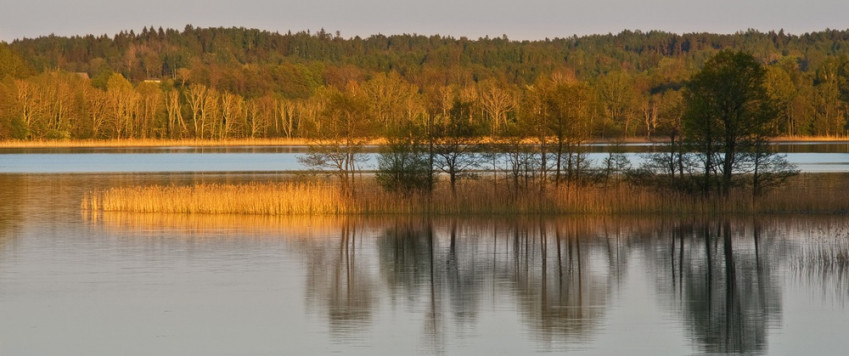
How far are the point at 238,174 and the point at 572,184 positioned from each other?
25618 mm

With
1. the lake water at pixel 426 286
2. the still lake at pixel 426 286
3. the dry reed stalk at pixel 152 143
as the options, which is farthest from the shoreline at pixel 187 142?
the lake water at pixel 426 286

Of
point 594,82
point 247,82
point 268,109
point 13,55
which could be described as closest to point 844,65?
point 594,82

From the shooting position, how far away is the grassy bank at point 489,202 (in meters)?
28.8

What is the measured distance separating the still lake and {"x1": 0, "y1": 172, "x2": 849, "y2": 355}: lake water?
50mm

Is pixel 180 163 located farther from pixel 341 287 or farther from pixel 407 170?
pixel 341 287

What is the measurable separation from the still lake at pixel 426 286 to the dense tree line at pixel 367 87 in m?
6.71

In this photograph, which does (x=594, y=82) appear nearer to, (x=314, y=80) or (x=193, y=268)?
(x=314, y=80)

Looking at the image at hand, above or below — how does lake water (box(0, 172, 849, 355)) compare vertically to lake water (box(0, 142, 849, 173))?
below

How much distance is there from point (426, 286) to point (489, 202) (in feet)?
39.6

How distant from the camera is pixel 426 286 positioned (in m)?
17.3

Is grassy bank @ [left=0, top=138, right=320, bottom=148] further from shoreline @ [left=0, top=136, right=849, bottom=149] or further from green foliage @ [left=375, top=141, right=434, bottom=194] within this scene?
green foliage @ [left=375, top=141, right=434, bottom=194]

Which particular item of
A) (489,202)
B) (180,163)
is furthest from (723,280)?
(180,163)

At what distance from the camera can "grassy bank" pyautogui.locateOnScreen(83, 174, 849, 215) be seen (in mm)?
28781

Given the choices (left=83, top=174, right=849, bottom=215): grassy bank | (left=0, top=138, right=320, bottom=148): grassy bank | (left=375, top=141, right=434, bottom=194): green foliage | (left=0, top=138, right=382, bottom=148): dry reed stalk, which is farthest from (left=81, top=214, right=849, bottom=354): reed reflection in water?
(left=0, top=138, right=320, bottom=148): grassy bank
